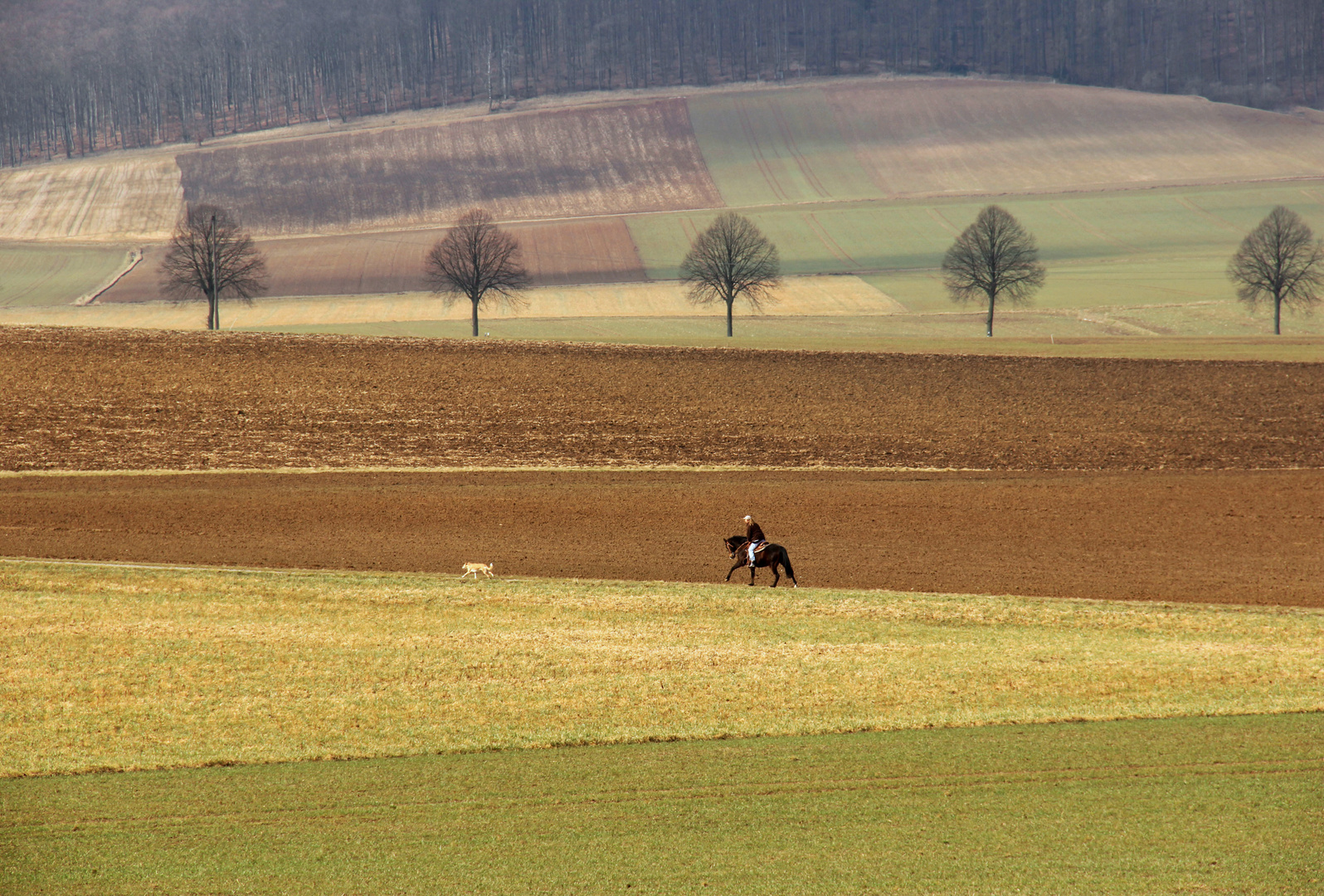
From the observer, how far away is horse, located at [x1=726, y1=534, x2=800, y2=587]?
21000 millimetres

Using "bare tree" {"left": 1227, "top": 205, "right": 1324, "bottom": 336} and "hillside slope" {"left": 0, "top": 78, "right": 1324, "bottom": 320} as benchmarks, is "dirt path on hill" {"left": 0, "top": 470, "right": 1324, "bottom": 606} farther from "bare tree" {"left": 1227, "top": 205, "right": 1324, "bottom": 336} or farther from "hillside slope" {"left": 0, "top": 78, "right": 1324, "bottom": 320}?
"hillside slope" {"left": 0, "top": 78, "right": 1324, "bottom": 320}

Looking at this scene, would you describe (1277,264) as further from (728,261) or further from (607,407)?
(607,407)

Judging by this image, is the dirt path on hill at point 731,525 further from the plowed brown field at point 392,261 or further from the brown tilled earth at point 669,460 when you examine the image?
the plowed brown field at point 392,261

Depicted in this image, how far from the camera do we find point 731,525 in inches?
1115

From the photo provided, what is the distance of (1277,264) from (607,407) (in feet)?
180

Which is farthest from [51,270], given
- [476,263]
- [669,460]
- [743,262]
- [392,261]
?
[669,460]

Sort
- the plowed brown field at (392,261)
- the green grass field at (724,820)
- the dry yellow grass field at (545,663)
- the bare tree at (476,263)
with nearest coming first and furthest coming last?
the green grass field at (724,820) → the dry yellow grass field at (545,663) → the bare tree at (476,263) → the plowed brown field at (392,261)

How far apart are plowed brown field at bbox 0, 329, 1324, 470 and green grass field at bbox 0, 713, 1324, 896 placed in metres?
23.7

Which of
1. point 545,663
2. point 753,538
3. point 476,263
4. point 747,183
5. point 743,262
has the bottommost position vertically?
point 545,663

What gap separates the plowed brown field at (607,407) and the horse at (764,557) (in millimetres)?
14223

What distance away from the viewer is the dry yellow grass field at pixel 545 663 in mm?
13320

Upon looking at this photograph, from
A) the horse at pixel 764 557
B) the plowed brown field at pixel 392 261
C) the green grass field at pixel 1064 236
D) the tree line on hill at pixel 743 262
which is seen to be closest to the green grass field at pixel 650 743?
the horse at pixel 764 557

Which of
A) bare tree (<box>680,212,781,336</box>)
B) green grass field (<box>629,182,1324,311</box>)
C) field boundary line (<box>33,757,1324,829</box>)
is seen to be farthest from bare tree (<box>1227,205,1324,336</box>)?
field boundary line (<box>33,757,1324,829</box>)

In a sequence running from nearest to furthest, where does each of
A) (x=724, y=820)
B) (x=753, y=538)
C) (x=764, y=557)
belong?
(x=724, y=820)
(x=764, y=557)
(x=753, y=538)
